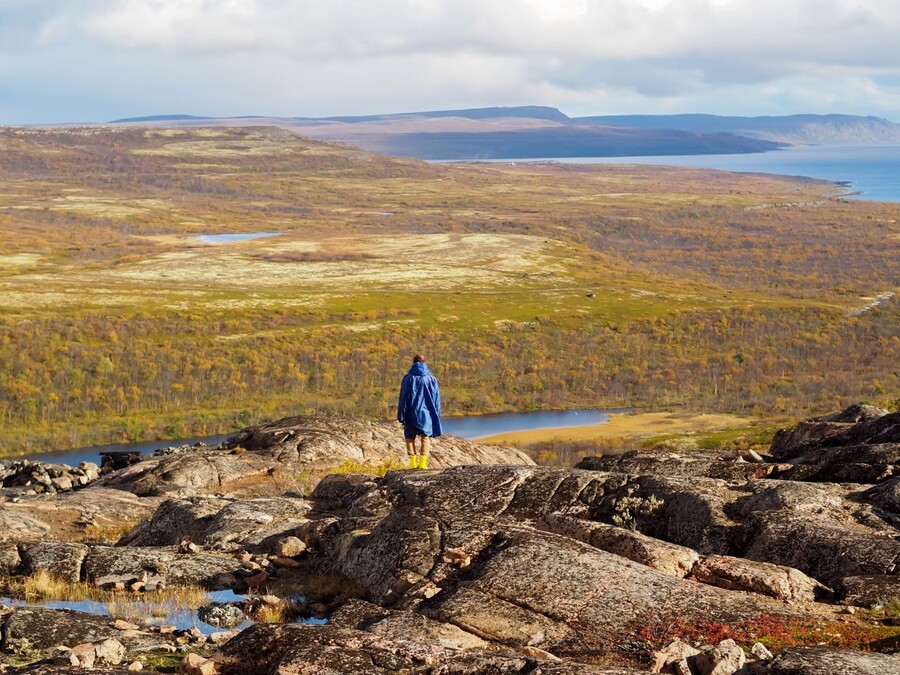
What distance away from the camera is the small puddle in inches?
647

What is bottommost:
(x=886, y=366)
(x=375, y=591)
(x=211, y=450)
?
(x=886, y=366)

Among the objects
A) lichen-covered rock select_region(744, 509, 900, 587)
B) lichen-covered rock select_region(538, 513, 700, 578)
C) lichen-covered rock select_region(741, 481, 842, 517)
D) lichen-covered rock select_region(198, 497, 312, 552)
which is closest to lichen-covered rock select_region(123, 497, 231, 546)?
lichen-covered rock select_region(198, 497, 312, 552)

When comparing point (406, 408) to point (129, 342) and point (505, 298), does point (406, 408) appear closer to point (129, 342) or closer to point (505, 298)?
point (129, 342)

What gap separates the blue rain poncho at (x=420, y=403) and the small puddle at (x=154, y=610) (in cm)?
959

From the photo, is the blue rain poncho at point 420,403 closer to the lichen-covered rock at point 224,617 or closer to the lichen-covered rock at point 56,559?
the lichen-covered rock at point 56,559

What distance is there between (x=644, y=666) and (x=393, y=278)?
5407 inches

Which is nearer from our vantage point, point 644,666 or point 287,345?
point 644,666

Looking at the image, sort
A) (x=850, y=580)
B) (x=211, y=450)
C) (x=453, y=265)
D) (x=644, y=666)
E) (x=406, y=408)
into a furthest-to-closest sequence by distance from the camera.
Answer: (x=453, y=265)
(x=211, y=450)
(x=406, y=408)
(x=850, y=580)
(x=644, y=666)

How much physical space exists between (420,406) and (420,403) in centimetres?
8

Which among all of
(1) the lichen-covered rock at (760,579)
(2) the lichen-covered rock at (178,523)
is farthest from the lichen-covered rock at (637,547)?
(2) the lichen-covered rock at (178,523)

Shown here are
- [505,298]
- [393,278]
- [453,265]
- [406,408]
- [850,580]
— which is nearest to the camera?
[850,580]

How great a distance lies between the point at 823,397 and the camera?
88.2 m

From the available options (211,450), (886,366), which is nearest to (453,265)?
(886,366)

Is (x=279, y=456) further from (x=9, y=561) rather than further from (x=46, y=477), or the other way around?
(x=9, y=561)
